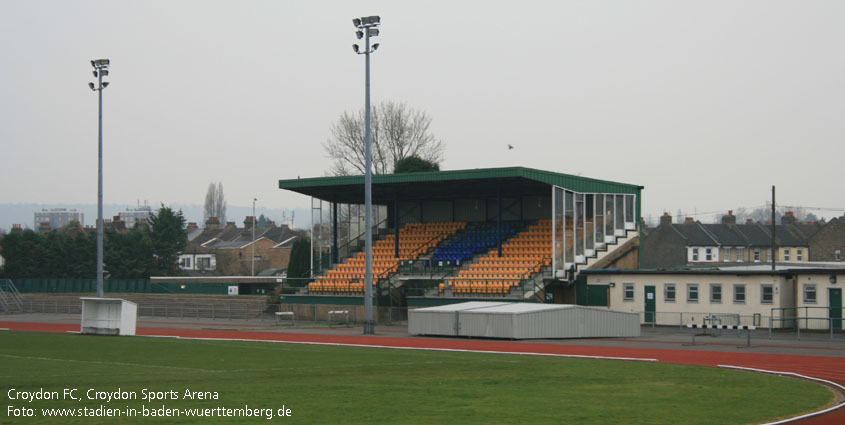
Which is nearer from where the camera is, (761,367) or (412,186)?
(761,367)

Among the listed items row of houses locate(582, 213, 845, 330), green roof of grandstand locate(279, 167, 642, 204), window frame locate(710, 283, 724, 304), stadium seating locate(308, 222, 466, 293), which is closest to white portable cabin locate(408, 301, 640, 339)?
row of houses locate(582, 213, 845, 330)

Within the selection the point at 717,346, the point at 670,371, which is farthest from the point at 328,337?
the point at 670,371

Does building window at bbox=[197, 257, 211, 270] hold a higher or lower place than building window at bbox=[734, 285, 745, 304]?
higher

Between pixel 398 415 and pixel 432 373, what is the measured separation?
743cm

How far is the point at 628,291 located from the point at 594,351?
16420 mm

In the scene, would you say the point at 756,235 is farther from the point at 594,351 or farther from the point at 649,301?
the point at 594,351

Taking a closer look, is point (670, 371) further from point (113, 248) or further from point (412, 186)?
point (113, 248)

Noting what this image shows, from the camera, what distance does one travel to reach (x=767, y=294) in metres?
41.9

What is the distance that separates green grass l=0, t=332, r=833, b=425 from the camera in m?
15.3

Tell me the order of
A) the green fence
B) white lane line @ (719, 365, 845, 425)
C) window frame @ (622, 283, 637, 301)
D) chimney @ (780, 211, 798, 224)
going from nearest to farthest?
white lane line @ (719, 365, 845, 425), window frame @ (622, 283, 637, 301), the green fence, chimney @ (780, 211, 798, 224)

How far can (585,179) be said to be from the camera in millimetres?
50531

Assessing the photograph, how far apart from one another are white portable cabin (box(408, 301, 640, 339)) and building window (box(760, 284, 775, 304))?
7354mm

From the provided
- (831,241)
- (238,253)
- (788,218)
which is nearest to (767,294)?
(831,241)

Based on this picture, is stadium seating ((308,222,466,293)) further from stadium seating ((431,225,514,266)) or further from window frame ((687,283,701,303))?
window frame ((687,283,701,303))
